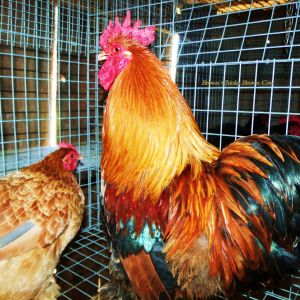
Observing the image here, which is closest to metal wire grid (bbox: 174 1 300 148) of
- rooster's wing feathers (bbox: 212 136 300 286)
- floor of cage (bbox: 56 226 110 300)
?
floor of cage (bbox: 56 226 110 300)

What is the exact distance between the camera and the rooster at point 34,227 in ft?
7.09

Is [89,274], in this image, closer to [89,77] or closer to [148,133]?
[148,133]

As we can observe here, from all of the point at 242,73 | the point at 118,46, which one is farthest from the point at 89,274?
the point at 242,73

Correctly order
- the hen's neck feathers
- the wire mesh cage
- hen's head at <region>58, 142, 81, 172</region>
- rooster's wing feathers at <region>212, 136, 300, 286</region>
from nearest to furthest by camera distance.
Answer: rooster's wing feathers at <region>212, 136, 300, 286</region> → the hen's neck feathers → the wire mesh cage → hen's head at <region>58, 142, 81, 172</region>

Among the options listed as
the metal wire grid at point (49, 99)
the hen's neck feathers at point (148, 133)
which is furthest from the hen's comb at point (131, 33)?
the metal wire grid at point (49, 99)

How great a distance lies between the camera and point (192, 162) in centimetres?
188

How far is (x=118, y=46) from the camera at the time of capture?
6.96 ft

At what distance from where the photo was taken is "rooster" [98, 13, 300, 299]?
1.69 metres

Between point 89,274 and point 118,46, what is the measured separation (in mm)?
2185

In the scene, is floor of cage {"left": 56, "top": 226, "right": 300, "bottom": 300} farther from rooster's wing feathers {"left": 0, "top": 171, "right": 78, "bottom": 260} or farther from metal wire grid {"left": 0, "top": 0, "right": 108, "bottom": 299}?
rooster's wing feathers {"left": 0, "top": 171, "right": 78, "bottom": 260}

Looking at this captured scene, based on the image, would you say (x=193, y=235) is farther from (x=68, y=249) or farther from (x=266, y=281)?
(x=68, y=249)

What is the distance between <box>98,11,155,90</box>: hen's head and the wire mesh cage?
65 cm

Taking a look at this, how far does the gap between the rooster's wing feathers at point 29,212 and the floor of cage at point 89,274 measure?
Result: 56 centimetres

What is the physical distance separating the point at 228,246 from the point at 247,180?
0.41 metres
